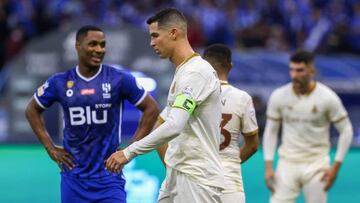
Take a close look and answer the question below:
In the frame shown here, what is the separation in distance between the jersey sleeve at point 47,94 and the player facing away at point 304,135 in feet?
9.88

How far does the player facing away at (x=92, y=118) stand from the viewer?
910 centimetres

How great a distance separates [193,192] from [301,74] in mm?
3932

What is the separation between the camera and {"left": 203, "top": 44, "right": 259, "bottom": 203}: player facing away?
899cm

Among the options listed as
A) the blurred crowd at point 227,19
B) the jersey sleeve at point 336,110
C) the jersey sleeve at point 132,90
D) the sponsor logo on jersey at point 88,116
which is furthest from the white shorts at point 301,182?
the blurred crowd at point 227,19

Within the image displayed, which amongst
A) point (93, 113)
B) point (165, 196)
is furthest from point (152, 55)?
point (165, 196)

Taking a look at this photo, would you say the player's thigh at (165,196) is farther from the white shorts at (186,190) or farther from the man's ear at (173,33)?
the man's ear at (173,33)

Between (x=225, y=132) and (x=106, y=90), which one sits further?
(x=106, y=90)

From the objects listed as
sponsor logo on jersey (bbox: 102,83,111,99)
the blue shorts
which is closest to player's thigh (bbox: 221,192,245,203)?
the blue shorts

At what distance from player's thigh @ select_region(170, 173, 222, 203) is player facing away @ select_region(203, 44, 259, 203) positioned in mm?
1026

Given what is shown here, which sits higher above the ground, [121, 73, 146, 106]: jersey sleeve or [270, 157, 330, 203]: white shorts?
[121, 73, 146, 106]: jersey sleeve

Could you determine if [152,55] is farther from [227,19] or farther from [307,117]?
[227,19]

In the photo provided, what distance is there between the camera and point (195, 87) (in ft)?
25.5

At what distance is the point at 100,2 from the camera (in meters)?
Answer: 21.3

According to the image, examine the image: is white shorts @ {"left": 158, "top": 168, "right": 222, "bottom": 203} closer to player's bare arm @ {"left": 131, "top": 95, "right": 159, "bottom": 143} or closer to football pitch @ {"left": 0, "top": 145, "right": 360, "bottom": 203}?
player's bare arm @ {"left": 131, "top": 95, "right": 159, "bottom": 143}
